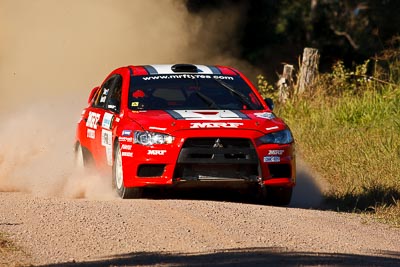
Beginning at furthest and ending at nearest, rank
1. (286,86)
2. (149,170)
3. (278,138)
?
1. (286,86)
2. (278,138)
3. (149,170)

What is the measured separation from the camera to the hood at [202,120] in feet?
41.0

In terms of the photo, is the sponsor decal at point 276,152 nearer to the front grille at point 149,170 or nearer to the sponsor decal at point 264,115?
the sponsor decal at point 264,115

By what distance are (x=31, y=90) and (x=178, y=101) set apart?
13881mm

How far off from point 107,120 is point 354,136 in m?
5.41

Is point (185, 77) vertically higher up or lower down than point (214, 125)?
higher up

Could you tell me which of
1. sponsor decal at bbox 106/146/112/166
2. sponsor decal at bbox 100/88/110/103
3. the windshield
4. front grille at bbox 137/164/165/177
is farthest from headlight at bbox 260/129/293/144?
sponsor decal at bbox 100/88/110/103

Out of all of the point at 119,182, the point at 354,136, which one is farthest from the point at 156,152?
the point at 354,136

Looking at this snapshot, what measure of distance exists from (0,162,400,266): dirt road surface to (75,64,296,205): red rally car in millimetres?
406

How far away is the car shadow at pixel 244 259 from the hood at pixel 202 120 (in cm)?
297

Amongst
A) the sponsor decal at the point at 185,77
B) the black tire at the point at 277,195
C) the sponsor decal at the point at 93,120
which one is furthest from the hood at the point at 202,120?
the sponsor decal at the point at 93,120

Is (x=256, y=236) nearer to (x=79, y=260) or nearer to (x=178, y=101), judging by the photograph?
(x=79, y=260)

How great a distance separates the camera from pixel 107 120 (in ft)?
44.6

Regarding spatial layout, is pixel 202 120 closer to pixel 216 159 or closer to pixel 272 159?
pixel 216 159

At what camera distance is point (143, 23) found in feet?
92.9
